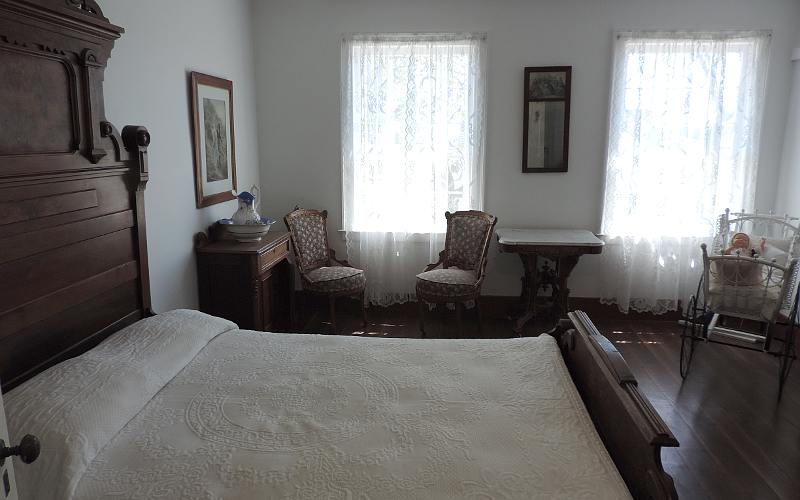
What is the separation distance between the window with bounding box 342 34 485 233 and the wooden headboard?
7.78 ft

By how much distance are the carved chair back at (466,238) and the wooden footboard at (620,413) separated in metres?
2.08

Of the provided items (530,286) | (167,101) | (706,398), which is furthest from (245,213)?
(706,398)

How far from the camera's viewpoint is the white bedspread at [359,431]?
1649 millimetres

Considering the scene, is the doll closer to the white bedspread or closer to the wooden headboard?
the white bedspread

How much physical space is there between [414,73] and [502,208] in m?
1.34

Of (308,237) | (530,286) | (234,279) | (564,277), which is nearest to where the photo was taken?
(234,279)

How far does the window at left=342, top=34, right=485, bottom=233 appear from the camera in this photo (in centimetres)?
475

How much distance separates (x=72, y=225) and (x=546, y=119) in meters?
3.66

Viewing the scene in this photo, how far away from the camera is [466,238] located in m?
4.72

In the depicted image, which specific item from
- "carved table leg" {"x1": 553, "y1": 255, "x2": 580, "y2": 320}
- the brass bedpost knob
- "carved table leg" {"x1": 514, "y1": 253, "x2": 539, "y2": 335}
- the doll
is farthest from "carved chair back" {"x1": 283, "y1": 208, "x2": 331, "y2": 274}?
the brass bedpost knob

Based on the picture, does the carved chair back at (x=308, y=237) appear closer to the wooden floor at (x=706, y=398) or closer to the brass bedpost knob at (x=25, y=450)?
the wooden floor at (x=706, y=398)

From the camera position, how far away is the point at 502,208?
4977mm

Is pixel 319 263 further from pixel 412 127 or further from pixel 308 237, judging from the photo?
pixel 412 127

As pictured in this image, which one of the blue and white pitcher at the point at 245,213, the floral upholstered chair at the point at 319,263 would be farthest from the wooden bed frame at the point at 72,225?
the floral upholstered chair at the point at 319,263
